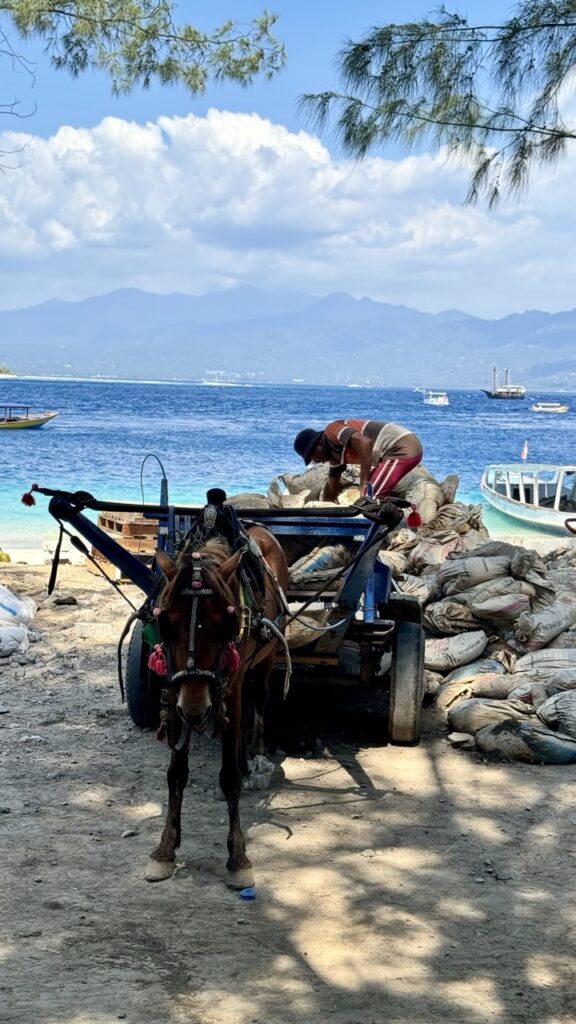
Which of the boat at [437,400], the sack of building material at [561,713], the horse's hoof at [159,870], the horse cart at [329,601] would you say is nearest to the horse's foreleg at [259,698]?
the horse cart at [329,601]

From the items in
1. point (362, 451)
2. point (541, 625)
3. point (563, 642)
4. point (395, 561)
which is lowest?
point (563, 642)

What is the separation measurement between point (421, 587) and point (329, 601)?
237cm

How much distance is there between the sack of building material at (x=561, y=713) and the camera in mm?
6332

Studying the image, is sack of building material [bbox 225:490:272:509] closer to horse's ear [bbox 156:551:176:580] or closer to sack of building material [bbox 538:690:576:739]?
sack of building material [bbox 538:690:576:739]

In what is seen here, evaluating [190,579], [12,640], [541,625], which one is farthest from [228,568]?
[12,640]

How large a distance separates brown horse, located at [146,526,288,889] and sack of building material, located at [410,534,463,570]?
447 centimetres

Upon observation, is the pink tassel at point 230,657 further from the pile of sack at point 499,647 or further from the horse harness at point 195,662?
the pile of sack at point 499,647

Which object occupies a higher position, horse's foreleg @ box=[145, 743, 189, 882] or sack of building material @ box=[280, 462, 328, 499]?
sack of building material @ box=[280, 462, 328, 499]

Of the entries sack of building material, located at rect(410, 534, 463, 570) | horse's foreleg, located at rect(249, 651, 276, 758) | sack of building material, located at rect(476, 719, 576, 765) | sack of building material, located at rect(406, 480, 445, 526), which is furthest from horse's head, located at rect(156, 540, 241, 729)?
sack of building material, located at rect(406, 480, 445, 526)

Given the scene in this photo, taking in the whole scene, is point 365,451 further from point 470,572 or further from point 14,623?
point 14,623

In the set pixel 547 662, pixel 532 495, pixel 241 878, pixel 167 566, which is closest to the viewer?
pixel 167 566

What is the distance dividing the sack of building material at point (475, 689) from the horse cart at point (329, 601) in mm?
680

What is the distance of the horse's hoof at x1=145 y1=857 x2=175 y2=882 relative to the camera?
4.37 m

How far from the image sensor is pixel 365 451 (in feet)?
23.4
